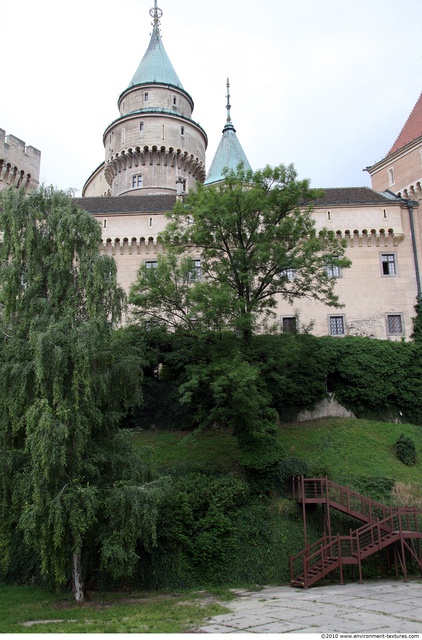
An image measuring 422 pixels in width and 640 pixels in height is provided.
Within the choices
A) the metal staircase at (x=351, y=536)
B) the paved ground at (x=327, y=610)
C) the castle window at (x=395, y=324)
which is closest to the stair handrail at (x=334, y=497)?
the metal staircase at (x=351, y=536)

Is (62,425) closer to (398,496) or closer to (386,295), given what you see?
(398,496)

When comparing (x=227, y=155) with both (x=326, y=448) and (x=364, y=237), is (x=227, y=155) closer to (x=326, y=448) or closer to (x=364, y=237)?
(x=364, y=237)

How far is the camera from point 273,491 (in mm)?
22656

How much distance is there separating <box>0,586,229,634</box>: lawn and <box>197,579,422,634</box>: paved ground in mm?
797

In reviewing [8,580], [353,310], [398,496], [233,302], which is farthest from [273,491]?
[353,310]

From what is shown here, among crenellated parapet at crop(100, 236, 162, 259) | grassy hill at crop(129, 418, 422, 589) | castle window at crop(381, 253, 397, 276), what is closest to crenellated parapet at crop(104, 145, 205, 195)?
crenellated parapet at crop(100, 236, 162, 259)

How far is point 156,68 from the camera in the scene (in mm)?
55031

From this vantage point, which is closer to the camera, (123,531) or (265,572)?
(123,531)

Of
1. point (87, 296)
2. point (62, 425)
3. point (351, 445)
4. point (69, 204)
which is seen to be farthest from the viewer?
point (351, 445)

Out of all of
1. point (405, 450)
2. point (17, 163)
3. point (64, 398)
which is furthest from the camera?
point (17, 163)

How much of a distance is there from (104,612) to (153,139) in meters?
43.2

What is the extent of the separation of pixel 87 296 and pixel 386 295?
2455 cm

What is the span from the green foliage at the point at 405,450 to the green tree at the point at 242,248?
26.4 feet

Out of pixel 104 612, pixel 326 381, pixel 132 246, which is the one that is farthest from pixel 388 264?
pixel 104 612
